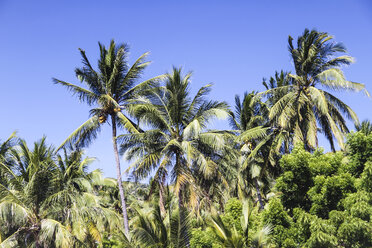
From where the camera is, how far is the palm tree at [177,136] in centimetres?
1545

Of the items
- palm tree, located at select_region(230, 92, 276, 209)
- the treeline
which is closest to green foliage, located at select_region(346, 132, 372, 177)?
the treeline

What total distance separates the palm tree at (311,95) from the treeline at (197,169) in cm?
5

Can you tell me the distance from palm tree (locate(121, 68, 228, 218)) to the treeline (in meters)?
0.05

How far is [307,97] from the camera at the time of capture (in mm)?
18016

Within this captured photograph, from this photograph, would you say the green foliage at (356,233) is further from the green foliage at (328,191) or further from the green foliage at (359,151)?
the green foliage at (359,151)

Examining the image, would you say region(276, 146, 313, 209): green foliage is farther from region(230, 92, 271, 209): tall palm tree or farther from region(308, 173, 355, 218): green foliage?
region(230, 92, 271, 209): tall palm tree

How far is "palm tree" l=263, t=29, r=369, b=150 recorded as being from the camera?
56.3 ft

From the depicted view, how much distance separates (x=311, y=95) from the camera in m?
17.5

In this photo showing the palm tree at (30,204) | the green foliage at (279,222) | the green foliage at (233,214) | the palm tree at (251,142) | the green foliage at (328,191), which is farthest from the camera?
the palm tree at (251,142)

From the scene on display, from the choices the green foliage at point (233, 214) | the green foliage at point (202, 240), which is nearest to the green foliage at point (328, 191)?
the green foliage at point (233, 214)

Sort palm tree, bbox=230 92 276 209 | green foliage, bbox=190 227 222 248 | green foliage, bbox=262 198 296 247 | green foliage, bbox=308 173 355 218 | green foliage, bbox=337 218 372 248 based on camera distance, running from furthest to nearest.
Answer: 1. palm tree, bbox=230 92 276 209
2. green foliage, bbox=190 227 222 248
3. green foliage, bbox=262 198 296 247
4. green foliage, bbox=308 173 355 218
5. green foliage, bbox=337 218 372 248

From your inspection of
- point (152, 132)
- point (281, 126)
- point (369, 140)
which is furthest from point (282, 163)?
point (152, 132)

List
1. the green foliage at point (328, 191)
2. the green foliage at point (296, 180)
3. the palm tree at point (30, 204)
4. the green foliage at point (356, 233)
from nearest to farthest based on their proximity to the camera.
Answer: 1. the green foliage at point (356, 233)
2. the green foliage at point (328, 191)
3. the green foliage at point (296, 180)
4. the palm tree at point (30, 204)

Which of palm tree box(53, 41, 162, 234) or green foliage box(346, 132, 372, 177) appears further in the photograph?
palm tree box(53, 41, 162, 234)
